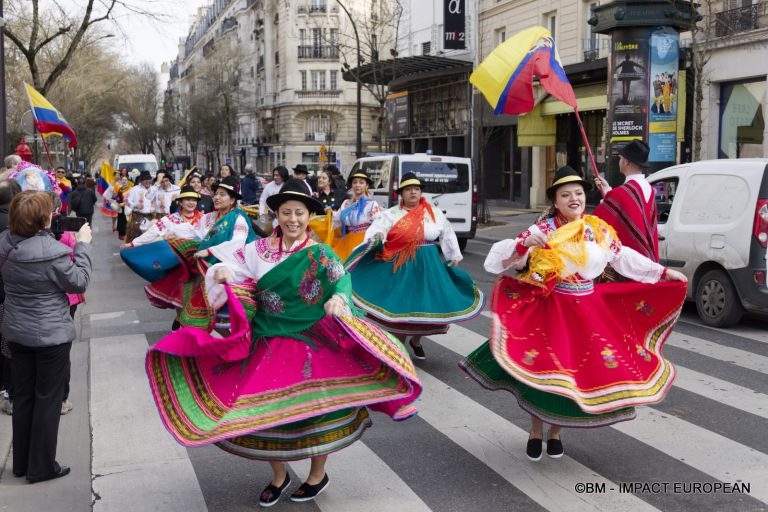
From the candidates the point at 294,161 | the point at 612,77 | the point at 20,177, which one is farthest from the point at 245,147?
the point at 20,177

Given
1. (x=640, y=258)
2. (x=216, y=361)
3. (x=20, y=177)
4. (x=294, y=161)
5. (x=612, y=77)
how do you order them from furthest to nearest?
1. (x=294, y=161)
2. (x=612, y=77)
3. (x=20, y=177)
4. (x=640, y=258)
5. (x=216, y=361)

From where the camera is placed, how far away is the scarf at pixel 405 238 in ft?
26.1

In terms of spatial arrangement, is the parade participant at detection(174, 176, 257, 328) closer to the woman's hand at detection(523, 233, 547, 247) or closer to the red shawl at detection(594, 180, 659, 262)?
the red shawl at detection(594, 180, 659, 262)

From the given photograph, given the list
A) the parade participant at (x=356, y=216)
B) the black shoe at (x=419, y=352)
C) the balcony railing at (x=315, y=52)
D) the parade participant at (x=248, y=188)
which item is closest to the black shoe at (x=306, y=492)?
the black shoe at (x=419, y=352)

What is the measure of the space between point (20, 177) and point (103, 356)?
2247 mm

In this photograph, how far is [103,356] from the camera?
339 inches

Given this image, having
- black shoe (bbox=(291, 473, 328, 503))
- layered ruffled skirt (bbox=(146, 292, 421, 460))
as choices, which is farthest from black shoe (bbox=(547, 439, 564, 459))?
black shoe (bbox=(291, 473, 328, 503))

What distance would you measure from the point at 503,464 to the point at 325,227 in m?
6.41

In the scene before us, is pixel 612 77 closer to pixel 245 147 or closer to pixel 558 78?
pixel 558 78

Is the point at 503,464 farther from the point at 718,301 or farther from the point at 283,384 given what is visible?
the point at 718,301

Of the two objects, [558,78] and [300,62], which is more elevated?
[300,62]

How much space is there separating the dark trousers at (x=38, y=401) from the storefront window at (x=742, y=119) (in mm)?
17715

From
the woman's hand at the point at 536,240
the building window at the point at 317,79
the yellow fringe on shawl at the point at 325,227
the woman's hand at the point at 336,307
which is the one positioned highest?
the building window at the point at 317,79

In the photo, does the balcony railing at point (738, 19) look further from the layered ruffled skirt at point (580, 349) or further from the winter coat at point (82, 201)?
the layered ruffled skirt at point (580, 349)
